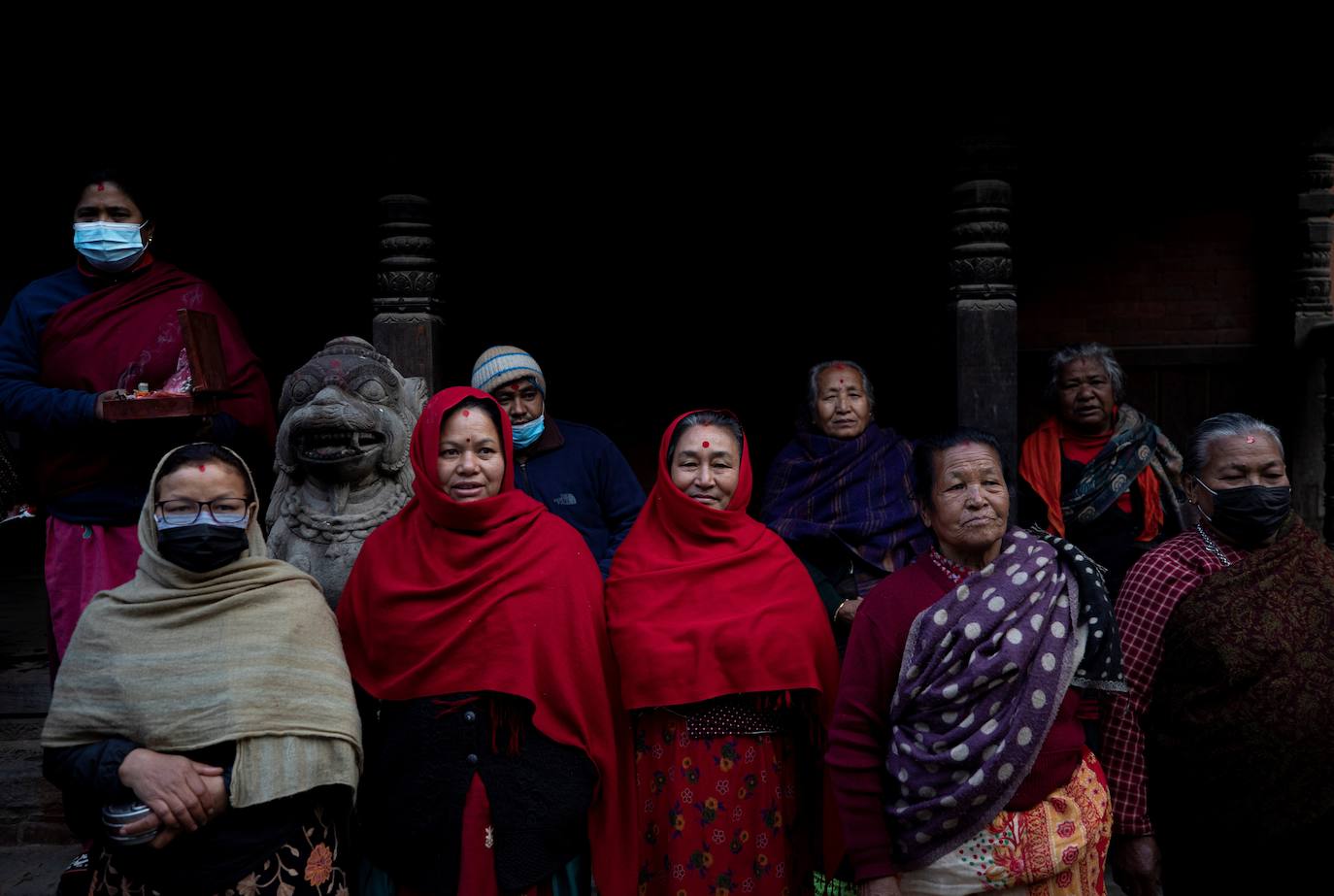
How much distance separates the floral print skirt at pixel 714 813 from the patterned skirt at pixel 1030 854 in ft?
1.32

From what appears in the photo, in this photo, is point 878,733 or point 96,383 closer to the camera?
point 878,733

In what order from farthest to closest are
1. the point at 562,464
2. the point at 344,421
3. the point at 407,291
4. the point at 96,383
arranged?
1. the point at 407,291
2. the point at 562,464
3. the point at 96,383
4. the point at 344,421

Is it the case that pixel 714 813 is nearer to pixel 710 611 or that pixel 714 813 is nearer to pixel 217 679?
pixel 710 611

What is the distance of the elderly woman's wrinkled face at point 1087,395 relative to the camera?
4.08 metres

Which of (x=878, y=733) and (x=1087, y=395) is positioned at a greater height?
(x=1087, y=395)

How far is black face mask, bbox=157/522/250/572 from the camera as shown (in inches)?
89.1

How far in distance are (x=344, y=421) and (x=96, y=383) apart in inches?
38.6

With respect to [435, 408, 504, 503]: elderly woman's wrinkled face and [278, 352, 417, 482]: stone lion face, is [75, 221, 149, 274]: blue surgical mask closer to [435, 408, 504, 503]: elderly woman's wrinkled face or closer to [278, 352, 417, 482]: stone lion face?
[278, 352, 417, 482]: stone lion face

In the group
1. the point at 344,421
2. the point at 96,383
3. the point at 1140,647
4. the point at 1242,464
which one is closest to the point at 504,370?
the point at 344,421

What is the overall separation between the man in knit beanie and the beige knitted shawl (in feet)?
3.69

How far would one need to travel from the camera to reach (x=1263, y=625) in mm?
2436

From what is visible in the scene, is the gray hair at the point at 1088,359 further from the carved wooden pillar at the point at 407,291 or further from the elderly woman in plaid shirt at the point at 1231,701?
the carved wooden pillar at the point at 407,291

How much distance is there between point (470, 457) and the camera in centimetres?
255

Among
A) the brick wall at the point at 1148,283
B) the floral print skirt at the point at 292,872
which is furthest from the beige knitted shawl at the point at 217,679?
the brick wall at the point at 1148,283
